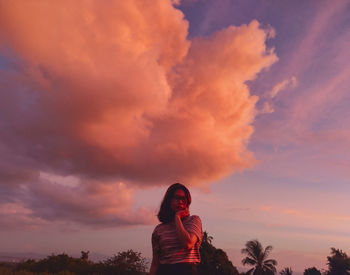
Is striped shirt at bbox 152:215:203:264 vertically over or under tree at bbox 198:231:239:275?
under

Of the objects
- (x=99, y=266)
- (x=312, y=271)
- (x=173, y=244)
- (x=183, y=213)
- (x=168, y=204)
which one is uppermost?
(x=312, y=271)

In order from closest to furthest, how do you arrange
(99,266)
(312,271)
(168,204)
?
1. (168,204)
2. (99,266)
3. (312,271)

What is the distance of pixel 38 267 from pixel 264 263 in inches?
1599

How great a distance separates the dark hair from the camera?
4102mm

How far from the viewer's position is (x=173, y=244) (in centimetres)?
371

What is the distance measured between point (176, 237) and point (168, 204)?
52 cm

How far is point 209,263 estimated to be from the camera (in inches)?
1854

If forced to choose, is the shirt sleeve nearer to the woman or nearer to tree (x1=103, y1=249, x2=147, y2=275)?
the woman

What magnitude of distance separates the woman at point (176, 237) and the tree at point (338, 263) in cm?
7297

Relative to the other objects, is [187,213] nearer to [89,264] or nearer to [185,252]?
[185,252]

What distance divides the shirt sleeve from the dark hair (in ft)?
0.94

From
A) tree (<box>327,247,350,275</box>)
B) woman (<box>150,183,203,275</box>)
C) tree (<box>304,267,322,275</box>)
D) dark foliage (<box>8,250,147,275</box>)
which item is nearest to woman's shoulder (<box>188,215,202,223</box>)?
woman (<box>150,183,203,275</box>)

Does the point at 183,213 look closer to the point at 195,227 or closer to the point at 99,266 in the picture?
the point at 195,227

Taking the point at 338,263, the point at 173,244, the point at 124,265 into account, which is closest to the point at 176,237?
the point at 173,244
